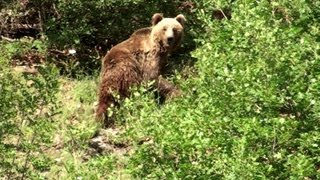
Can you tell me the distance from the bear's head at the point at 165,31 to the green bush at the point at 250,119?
426 cm

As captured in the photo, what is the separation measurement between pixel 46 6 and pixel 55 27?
2.33 ft

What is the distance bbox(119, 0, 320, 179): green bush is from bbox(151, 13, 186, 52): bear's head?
14.0 feet

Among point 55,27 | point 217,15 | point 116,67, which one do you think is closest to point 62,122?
point 116,67

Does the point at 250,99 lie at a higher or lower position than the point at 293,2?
lower

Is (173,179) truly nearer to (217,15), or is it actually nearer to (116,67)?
(116,67)

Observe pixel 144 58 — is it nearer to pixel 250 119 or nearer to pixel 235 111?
pixel 235 111

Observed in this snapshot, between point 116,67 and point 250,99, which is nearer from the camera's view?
point 250,99

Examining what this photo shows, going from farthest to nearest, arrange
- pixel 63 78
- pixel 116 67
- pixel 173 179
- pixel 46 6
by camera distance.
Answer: pixel 46 6 → pixel 63 78 → pixel 116 67 → pixel 173 179

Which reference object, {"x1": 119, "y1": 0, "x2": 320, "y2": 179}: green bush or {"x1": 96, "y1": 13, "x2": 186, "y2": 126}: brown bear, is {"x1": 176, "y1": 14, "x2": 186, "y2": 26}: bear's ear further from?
{"x1": 119, "y1": 0, "x2": 320, "y2": 179}: green bush

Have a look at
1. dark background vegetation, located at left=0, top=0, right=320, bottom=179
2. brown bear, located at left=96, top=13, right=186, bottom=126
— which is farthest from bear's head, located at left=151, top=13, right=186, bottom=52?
dark background vegetation, located at left=0, top=0, right=320, bottom=179

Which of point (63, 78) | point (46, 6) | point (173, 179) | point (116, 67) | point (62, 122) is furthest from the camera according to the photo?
point (46, 6)

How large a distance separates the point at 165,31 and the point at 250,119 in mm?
5152

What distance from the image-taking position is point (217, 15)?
38.0ft

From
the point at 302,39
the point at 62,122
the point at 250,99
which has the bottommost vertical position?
the point at 62,122
